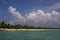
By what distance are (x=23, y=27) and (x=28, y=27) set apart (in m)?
8.69

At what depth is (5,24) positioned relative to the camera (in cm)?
13138

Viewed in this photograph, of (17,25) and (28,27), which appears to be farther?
(28,27)

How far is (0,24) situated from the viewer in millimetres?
132250

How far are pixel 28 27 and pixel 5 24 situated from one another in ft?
126

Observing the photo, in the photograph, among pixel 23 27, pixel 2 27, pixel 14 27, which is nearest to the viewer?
pixel 2 27

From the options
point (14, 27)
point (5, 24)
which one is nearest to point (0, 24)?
point (5, 24)

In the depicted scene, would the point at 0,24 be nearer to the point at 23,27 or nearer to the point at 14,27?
the point at 14,27

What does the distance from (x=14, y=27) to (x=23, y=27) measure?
16579mm

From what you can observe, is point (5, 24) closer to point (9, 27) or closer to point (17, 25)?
point (9, 27)

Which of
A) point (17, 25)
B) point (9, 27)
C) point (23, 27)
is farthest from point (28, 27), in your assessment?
point (9, 27)

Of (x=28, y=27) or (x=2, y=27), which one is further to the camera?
(x=28, y=27)

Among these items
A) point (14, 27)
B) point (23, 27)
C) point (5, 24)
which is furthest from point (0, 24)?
point (23, 27)

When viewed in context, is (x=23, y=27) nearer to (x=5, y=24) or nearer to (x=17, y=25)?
(x=17, y=25)

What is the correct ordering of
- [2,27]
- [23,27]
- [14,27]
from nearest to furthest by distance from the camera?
[2,27] < [14,27] < [23,27]
